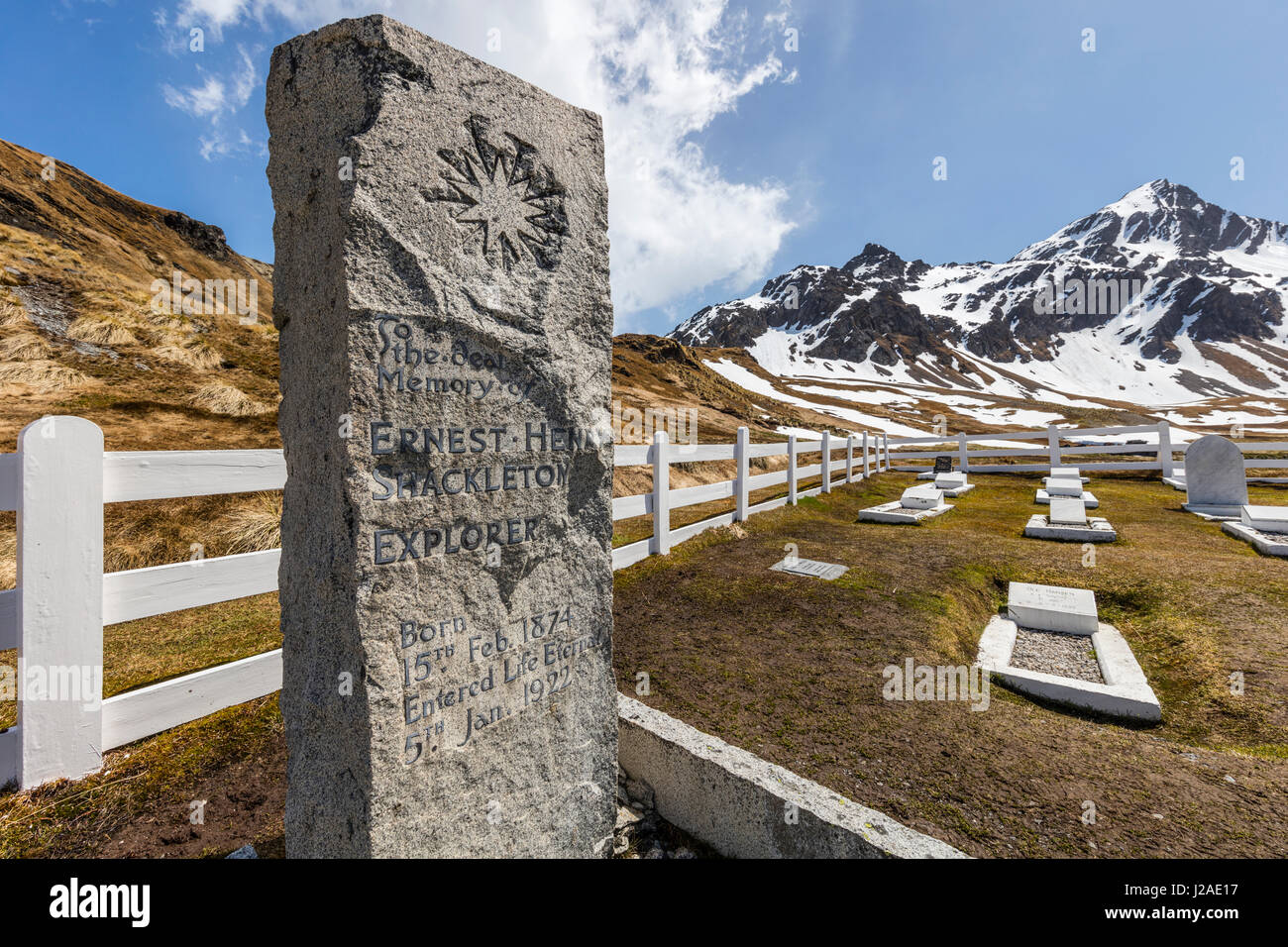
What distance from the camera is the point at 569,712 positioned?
87.7 inches

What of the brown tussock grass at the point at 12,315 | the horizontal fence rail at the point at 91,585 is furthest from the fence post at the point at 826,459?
the brown tussock grass at the point at 12,315

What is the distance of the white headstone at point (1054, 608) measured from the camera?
418 centimetres

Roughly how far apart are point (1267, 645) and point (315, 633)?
231 inches

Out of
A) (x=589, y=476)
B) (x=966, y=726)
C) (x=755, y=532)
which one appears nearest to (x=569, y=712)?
(x=589, y=476)

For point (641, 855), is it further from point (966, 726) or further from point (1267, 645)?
point (1267, 645)

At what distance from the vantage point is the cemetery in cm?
175

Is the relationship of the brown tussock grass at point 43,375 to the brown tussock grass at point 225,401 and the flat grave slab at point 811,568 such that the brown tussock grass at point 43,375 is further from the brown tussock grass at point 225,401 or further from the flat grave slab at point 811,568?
the flat grave slab at point 811,568

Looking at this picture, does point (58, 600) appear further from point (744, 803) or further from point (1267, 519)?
point (1267, 519)

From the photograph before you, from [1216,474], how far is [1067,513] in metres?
3.78

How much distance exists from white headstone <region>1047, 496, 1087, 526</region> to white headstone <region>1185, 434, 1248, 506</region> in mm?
2818

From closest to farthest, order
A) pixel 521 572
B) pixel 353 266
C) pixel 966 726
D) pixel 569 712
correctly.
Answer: pixel 353 266, pixel 521 572, pixel 569 712, pixel 966 726

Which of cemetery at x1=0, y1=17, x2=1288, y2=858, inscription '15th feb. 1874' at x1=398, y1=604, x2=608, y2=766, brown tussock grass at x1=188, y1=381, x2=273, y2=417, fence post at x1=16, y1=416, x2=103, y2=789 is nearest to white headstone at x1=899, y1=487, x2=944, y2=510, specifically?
cemetery at x1=0, y1=17, x2=1288, y2=858

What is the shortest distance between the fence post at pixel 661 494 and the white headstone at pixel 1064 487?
28.4 ft

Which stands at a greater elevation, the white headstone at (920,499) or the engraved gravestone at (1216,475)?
the engraved gravestone at (1216,475)
